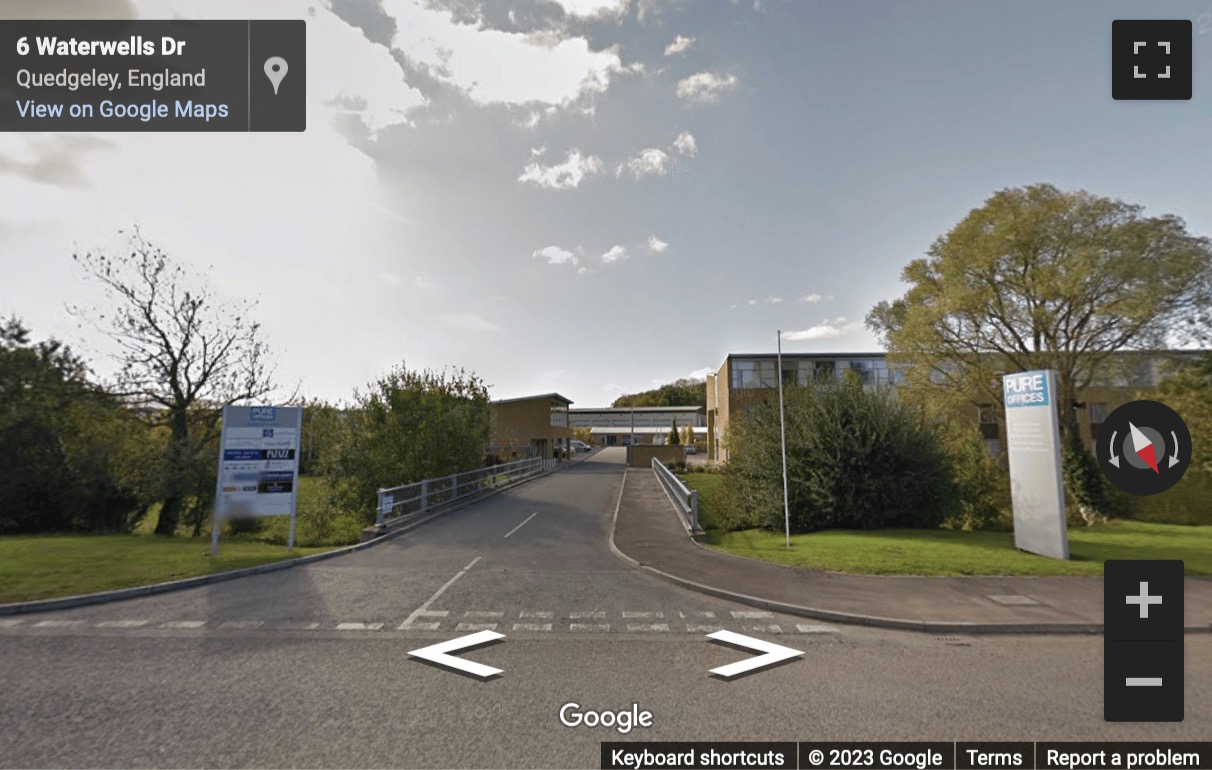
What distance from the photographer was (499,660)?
231 inches

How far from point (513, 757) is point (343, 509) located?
1772 centimetres

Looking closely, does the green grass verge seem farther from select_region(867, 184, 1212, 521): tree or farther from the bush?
select_region(867, 184, 1212, 521): tree

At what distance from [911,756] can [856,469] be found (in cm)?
1233

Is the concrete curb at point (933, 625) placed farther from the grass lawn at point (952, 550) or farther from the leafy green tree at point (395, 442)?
the leafy green tree at point (395, 442)

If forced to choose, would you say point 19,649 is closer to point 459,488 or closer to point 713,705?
point 713,705

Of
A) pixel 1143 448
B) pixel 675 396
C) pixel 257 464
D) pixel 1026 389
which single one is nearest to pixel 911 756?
pixel 1143 448

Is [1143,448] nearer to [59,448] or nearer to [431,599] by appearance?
[431,599]

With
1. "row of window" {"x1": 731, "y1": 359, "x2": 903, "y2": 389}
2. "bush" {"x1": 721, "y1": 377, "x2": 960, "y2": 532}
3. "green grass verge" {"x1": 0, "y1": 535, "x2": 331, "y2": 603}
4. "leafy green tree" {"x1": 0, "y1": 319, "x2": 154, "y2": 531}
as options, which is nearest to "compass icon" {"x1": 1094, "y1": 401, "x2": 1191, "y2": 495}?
"bush" {"x1": 721, "y1": 377, "x2": 960, "y2": 532}

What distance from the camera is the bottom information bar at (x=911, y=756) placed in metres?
3.78

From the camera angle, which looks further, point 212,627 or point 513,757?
point 212,627

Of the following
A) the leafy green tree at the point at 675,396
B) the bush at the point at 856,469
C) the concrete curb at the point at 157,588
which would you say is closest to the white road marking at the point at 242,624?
the concrete curb at the point at 157,588

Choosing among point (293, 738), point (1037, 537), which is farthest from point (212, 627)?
point (1037, 537)

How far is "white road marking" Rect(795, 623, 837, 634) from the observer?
691 cm

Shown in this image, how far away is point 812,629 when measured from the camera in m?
7.01
